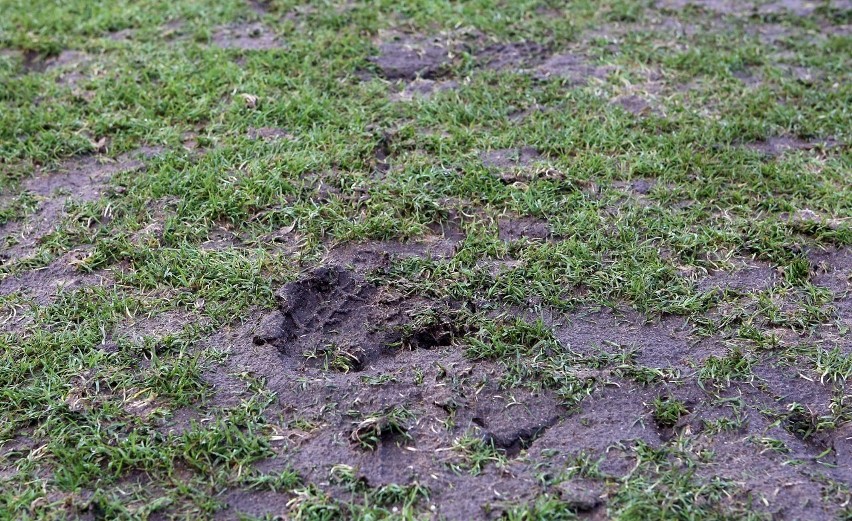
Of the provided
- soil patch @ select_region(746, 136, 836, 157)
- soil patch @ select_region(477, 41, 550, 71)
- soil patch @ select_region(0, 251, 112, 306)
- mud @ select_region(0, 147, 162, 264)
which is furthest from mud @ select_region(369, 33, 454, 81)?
soil patch @ select_region(0, 251, 112, 306)

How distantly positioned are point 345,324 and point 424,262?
1.33 feet

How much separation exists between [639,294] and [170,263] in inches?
66.1

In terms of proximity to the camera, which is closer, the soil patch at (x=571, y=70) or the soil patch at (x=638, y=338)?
the soil patch at (x=638, y=338)

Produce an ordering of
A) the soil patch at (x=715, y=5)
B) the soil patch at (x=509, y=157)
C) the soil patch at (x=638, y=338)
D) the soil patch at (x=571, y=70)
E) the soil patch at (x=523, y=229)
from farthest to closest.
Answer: the soil patch at (x=715, y=5), the soil patch at (x=571, y=70), the soil patch at (x=509, y=157), the soil patch at (x=523, y=229), the soil patch at (x=638, y=338)

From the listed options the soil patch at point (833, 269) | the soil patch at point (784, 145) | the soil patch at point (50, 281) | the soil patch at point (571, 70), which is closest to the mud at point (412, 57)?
the soil patch at point (571, 70)

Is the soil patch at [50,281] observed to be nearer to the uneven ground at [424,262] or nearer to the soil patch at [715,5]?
the uneven ground at [424,262]

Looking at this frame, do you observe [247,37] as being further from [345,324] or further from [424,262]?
[345,324]

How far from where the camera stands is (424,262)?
3369 millimetres

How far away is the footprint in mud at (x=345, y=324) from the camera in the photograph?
3.04 m

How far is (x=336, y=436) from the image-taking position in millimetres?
2703

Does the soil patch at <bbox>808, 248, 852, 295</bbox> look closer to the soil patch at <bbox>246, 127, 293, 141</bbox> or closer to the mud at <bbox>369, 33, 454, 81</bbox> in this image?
the mud at <bbox>369, 33, 454, 81</bbox>

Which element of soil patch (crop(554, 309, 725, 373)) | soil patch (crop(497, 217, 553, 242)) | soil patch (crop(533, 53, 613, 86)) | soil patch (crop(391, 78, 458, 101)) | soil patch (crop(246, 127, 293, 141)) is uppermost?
soil patch (crop(533, 53, 613, 86))

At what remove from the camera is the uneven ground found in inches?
103

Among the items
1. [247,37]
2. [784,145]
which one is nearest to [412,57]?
[247,37]
